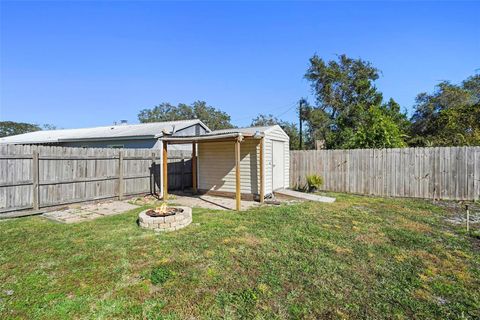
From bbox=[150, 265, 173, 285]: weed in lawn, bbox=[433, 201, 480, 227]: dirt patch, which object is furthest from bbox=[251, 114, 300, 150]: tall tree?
bbox=[150, 265, 173, 285]: weed in lawn

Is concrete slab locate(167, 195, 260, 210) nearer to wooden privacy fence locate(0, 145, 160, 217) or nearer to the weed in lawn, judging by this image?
wooden privacy fence locate(0, 145, 160, 217)

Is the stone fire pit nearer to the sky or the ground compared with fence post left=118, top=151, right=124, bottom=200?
nearer to the ground

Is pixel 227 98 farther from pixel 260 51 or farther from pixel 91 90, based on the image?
pixel 91 90

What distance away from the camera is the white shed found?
28.1ft

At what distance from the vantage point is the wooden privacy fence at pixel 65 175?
6.36 meters

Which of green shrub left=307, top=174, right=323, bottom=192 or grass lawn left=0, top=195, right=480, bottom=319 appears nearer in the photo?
grass lawn left=0, top=195, right=480, bottom=319

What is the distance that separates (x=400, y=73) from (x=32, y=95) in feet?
83.3

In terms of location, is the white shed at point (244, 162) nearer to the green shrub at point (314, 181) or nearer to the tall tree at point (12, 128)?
the green shrub at point (314, 181)

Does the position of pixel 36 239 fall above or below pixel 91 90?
below

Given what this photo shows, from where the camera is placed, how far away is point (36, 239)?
15.5ft

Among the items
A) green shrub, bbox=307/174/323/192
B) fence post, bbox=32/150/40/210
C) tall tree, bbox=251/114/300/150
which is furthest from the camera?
tall tree, bbox=251/114/300/150

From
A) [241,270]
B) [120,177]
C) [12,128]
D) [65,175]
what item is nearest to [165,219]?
[241,270]

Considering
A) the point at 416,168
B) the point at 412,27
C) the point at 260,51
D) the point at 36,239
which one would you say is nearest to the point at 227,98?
the point at 260,51

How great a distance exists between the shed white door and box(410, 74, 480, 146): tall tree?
804cm
